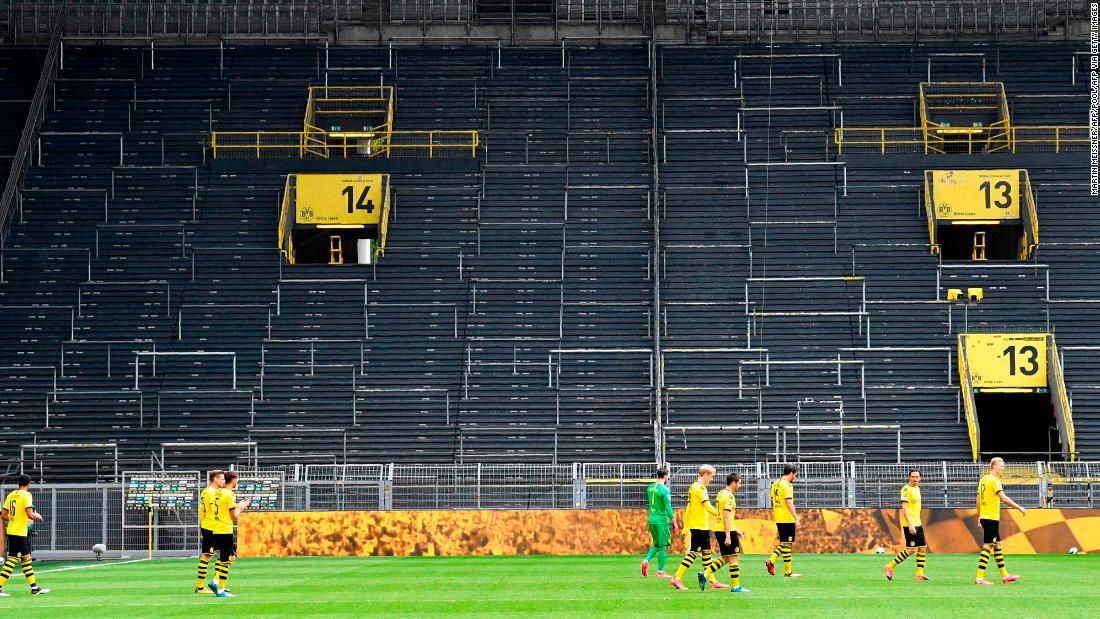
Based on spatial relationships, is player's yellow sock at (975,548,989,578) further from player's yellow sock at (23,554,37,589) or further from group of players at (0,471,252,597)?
player's yellow sock at (23,554,37,589)

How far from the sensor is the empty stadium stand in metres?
37.0

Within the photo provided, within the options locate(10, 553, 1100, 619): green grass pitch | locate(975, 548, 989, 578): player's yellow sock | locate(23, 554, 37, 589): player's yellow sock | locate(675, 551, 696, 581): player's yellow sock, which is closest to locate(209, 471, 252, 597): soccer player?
locate(10, 553, 1100, 619): green grass pitch

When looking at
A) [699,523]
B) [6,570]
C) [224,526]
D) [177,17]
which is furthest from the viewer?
[177,17]

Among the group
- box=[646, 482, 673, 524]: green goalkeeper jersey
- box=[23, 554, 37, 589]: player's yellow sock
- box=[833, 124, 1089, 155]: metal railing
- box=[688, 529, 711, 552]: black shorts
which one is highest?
box=[833, 124, 1089, 155]: metal railing

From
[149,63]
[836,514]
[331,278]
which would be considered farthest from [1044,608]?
[149,63]

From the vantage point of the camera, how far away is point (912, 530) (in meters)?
22.1

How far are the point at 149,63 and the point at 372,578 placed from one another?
86.6 feet

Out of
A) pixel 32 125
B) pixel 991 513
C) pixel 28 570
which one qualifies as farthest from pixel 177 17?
pixel 991 513

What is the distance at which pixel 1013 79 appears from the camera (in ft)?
146

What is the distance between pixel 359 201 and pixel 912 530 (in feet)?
77.1

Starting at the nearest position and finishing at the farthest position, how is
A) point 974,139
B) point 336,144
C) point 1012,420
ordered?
point 1012,420
point 974,139
point 336,144

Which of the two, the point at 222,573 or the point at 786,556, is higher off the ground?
the point at 222,573

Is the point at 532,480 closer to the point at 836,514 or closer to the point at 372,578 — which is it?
the point at 836,514

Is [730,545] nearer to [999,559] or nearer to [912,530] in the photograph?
[912,530]
